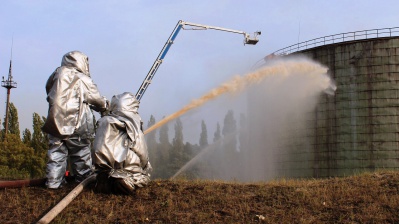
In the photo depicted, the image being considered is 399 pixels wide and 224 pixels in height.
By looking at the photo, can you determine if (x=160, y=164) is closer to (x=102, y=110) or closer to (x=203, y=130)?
(x=203, y=130)

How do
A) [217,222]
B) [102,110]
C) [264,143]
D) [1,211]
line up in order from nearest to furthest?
[217,222]
[1,211]
[102,110]
[264,143]

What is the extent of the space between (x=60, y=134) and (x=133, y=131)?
1433 mm

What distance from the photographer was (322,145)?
2302 cm

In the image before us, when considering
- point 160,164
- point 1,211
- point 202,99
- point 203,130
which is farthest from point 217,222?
point 203,130

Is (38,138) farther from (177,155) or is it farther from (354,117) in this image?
(354,117)

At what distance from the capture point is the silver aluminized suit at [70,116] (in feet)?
30.7

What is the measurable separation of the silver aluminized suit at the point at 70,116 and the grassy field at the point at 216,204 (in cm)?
50

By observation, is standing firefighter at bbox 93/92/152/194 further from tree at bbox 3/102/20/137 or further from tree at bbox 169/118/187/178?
tree at bbox 3/102/20/137

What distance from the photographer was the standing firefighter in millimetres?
8516

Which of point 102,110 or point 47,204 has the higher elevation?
point 102,110

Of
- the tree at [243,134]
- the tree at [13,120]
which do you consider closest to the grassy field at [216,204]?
the tree at [243,134]

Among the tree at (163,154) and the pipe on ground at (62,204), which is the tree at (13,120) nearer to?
the tree at (163,154)

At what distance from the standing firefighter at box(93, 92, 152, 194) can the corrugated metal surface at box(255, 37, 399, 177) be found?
14.8 metres

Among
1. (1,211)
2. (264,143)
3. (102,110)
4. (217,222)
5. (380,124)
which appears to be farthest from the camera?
(264,143)
